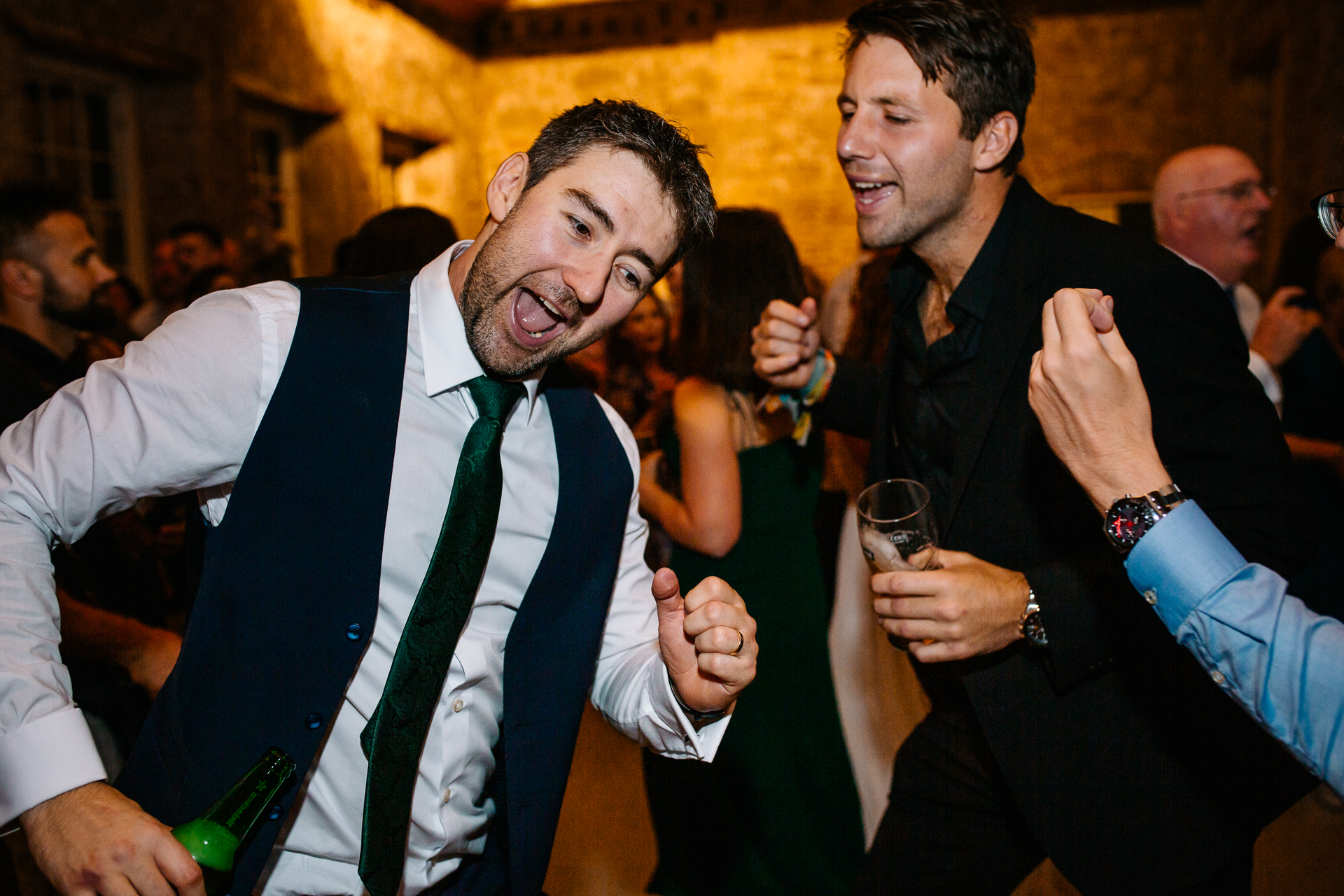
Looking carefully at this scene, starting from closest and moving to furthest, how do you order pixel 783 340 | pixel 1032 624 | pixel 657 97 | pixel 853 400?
pixel 1032 624, pixel 783 340, pixel 853 400, pixel 657 97

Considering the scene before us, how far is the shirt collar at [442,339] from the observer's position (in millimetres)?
1332

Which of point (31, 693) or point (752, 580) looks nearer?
point (31, 693)

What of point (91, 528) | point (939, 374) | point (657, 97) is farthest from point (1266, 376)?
point (657, 97)

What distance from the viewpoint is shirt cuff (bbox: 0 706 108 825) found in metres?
0.96

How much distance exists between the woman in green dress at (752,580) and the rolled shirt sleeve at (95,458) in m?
1.22

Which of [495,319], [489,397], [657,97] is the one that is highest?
[657,97]

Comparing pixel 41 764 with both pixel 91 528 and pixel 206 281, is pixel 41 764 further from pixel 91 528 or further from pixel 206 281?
pixel 206 281

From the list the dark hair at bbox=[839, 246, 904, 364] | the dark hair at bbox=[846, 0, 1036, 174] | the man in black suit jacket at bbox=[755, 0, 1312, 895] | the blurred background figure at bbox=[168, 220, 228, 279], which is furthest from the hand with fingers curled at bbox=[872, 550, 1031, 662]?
the blurred background figure at bbox=[168, 220, 228, 279]

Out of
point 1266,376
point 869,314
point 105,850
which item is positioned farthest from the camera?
point 869,314

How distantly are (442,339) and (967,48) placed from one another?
43.7 inches

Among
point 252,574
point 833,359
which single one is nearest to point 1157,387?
point 833,359

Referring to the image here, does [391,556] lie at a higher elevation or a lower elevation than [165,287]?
lower

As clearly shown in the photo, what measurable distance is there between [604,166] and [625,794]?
1.33m

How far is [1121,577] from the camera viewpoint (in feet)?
4.41
